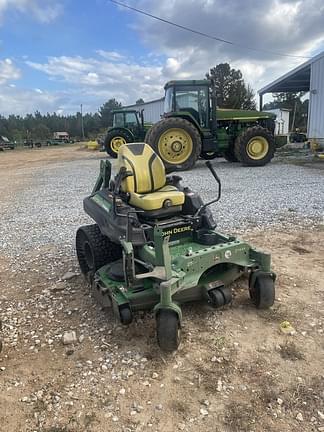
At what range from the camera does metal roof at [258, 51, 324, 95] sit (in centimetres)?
1552

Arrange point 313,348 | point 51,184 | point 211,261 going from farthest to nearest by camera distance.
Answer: point 51,184 → point 211,261 → point 313,348

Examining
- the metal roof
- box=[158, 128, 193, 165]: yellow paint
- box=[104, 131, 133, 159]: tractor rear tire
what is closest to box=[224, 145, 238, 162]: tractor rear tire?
box=[158, 128, 193, 165]: yellow paint

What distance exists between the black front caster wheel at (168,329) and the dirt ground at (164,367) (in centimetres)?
10

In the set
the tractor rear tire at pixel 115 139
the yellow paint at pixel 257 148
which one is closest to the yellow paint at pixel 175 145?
the yellow paint at pixel 257 148

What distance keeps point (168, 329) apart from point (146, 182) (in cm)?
166

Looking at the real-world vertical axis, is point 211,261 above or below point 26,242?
above

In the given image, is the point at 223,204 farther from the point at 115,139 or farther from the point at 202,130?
the point at 115,139

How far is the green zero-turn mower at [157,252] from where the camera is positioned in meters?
2.76

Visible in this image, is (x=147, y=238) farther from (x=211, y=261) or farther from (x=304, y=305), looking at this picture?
(x=304, y=305)

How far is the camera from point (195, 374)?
241 cm

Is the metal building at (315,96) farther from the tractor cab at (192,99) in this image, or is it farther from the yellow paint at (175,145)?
the yellow paint at (175,145)

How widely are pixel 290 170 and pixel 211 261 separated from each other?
9044mm

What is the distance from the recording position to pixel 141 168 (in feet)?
12.3

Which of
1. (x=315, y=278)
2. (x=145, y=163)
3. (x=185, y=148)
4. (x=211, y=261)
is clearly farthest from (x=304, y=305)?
(x=185, y=148)
